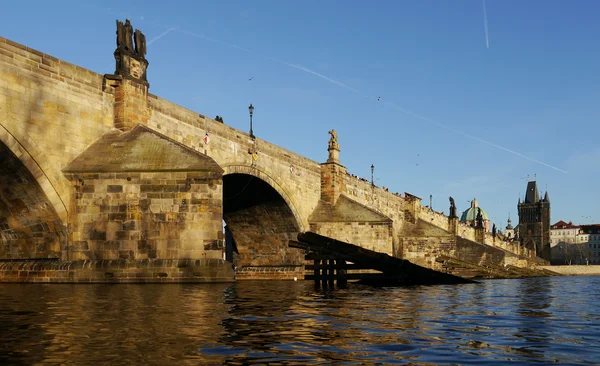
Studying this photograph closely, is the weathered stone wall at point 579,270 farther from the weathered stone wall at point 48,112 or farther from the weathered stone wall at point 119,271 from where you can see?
the weathered stone wall at point 48,112

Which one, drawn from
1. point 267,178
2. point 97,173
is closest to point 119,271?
point 97,173

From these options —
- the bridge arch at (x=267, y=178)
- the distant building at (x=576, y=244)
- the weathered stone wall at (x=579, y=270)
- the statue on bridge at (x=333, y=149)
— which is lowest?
the weathered stone wall at (x=579, y=270)

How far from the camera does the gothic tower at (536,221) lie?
16075 cm

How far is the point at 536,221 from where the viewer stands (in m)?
165

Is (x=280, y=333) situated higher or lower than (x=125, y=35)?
lower

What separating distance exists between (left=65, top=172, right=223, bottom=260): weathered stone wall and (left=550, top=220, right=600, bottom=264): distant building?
15826 cm

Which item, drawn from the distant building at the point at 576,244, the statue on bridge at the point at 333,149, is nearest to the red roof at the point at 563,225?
the distant building at the point at 576,244

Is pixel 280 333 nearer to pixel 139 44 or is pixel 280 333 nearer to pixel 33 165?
pixel 33 165

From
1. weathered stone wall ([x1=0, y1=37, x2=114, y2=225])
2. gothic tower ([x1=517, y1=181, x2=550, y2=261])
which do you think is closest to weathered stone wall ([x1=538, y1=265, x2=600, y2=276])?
gothic tower ([x1=517, y1=181, x2=550, y2=261])

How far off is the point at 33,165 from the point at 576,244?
181 meters

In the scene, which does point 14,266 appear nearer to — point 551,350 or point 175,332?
point 175,332

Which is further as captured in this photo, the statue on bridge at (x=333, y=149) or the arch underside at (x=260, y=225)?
the statue on bridge at (x=333, y=149)

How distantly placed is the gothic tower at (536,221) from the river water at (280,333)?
154 meters

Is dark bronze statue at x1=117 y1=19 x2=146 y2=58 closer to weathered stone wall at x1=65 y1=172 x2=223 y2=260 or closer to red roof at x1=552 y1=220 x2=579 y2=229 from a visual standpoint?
weathered stone wall at x1=65 y1=172 x2=223 y2=260
